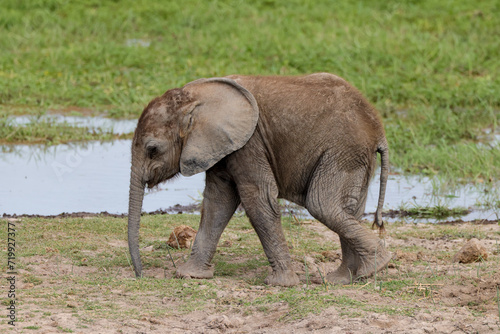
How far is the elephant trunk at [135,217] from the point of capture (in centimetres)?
595

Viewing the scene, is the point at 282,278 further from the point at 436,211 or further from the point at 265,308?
the point at 436,211

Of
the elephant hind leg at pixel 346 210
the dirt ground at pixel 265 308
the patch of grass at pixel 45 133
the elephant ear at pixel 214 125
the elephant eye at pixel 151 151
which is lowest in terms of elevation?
the patch of grass at pixel 45 133

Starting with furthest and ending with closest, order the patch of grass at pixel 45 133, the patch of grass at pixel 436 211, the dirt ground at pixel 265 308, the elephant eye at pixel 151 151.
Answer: the patch of grass at pixel 45 133 → the patch of grass at pixel 436 211 → the elephant eye at pixel 151 151 → the dirt ground at pixel 265 308

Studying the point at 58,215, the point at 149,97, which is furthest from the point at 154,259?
the point at 149,97

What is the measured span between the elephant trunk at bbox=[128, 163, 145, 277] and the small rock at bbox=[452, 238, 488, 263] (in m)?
2.60

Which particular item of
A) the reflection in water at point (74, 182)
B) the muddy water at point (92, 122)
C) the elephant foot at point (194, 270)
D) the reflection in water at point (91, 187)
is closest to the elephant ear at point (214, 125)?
the elephant foot at point (194, 270)

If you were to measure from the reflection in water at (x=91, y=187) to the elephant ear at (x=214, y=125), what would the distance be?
8.29ft

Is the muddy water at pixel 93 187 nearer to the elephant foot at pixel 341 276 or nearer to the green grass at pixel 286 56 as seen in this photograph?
the green grass at pixel 286 56

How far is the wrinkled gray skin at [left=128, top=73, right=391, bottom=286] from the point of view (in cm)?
604

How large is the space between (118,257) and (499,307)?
3076mm

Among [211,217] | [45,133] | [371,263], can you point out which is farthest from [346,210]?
[45,133]

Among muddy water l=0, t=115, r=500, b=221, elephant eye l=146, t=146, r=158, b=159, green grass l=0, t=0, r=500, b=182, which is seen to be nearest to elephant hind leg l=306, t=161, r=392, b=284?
elephant eye l=146, t=146, r=158, b=159

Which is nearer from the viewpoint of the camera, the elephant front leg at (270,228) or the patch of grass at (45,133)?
the elephant front leg at (270,228)

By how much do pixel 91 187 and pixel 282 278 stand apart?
3.74 metres
